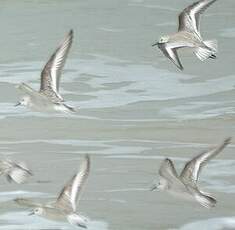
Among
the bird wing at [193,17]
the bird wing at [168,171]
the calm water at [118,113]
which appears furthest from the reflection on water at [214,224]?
the bird wing at [193,17]

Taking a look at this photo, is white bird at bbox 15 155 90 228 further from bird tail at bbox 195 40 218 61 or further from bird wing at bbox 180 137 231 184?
bird tail at bbox 195 40 218 61

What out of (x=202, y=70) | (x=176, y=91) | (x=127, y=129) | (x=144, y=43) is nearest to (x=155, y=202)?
(x=127, y=129)

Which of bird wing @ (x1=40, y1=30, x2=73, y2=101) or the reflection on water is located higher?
bird wing @ (x1=40, y1=30, x2=73, y2=101)

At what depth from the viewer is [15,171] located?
405 cm

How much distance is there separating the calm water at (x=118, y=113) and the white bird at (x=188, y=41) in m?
0.57

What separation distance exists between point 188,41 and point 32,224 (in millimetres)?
808

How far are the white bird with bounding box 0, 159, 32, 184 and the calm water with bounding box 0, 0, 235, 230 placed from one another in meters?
0.04

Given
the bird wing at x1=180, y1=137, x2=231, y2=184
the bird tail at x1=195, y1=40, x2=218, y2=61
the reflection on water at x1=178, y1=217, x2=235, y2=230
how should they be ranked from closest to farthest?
the bird wing at x1=180, y1=137, x2=231, y2=184, the bird tail at x1=195, y1=40, x2=218, y2=61, the reflection on water at x1=178, y1=217, x2=235, y2=230

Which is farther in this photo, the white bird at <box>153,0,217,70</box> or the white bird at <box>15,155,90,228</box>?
the white bird at <box>153,0,217,70</box>

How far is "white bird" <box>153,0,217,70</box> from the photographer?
11.3 ft

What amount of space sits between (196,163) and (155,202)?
0.71 m

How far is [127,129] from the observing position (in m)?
5.11

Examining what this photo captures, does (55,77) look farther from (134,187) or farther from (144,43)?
(144,43)

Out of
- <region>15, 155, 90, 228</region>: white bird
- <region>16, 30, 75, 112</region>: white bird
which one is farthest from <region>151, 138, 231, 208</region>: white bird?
<region>16, 30, 75, 112</region>: white bird
